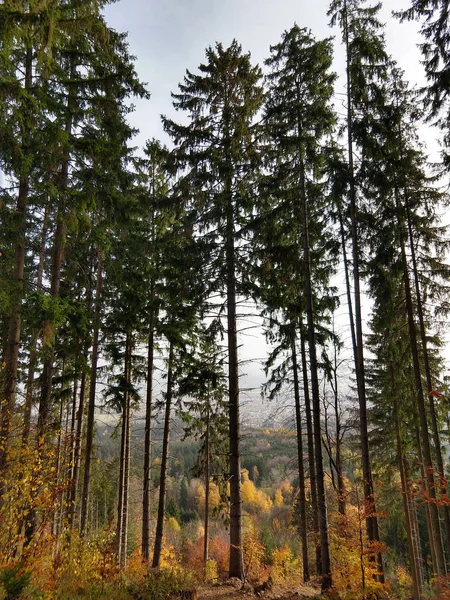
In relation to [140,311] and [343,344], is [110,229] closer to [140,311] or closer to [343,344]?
[140,311]

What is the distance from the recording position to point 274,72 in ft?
35.2

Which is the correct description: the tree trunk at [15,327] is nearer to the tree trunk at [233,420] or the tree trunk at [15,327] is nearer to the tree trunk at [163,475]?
the tree trunk at [233,420]

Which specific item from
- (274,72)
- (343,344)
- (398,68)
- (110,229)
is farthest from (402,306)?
(110,229)

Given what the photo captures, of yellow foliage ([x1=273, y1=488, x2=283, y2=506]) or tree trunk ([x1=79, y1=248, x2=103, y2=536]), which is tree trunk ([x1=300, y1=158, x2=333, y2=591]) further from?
yellow foliage ([x1=273, y1=488, x2=283, y2=506])

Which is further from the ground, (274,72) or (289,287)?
(274,72)

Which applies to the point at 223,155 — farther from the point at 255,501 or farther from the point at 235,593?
the point at 255,501

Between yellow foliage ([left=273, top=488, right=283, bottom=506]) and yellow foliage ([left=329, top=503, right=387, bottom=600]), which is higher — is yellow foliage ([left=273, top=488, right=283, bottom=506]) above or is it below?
below

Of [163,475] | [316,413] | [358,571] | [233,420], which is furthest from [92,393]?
[358,571]

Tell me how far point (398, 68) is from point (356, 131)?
10.7 ft

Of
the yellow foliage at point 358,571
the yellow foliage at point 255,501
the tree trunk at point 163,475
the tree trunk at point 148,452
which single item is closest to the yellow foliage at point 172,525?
the yellow foliage at point 255,501

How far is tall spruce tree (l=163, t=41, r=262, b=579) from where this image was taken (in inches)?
412

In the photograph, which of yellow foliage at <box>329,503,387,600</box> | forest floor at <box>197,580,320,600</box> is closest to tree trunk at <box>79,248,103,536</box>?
forest floor at <box>197,580,320,600</box>

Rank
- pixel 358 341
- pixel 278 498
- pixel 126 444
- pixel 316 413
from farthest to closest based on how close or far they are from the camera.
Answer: pixel 278 498 < pixel 126 444 < pixel 358 341 < pixel 316 413

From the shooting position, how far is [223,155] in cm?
1082
